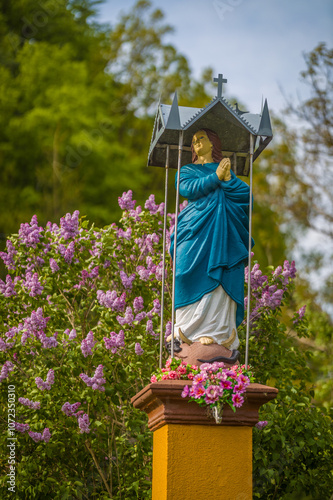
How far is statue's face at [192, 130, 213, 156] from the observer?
21.7 ft

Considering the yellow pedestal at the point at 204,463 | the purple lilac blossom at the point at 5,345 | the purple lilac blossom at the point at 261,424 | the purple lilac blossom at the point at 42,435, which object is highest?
the purple lilac blossom at the point at 5,345

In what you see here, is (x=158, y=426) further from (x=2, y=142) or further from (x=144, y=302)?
(x=2, y=142)

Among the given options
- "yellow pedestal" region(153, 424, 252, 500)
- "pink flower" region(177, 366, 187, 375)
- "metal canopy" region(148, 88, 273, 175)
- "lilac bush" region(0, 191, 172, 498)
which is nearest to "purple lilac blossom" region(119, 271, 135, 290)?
"lilac bush" region(0, 191, 172, 498)

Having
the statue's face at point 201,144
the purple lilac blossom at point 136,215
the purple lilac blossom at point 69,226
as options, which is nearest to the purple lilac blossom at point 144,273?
the purple lilac blossom at point 136,215

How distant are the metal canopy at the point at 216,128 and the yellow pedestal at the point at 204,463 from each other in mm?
2479

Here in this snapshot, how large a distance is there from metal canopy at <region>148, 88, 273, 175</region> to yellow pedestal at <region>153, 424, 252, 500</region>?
2.48m

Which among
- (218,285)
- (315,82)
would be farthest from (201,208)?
(315,82)

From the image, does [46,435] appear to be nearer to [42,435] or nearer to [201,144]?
[42,435]

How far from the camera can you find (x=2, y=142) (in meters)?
19.1

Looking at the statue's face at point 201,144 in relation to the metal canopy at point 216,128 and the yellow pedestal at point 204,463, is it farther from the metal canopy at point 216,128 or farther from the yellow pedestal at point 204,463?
the yellow pedestal at point 204,463

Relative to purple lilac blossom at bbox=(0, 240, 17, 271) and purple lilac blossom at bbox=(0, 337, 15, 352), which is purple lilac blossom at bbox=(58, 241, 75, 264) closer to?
purple lilac blossom at bbox=(0, 240, 17, 271)

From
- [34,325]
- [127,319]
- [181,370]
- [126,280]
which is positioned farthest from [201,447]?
[126,280]

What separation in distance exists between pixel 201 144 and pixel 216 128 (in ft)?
1.15

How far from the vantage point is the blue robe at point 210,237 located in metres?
6.03
